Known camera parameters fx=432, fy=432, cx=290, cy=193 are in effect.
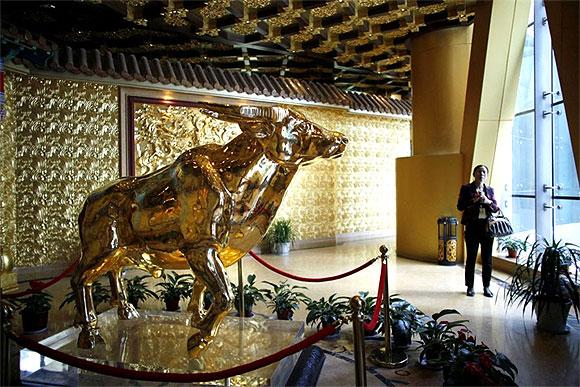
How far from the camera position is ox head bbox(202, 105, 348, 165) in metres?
2.25

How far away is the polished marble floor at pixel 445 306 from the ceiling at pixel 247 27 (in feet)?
11.9

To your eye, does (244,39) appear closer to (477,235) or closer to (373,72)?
(373,72)

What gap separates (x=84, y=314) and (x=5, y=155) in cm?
408

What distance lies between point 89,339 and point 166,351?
18.7 inches

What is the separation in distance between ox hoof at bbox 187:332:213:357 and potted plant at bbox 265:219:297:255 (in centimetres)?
578

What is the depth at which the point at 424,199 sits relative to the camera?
23.4 ft

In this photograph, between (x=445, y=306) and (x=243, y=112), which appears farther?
(x=445, y=306)

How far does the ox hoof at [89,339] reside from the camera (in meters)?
2.49

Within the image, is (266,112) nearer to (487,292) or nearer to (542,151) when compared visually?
→ (487,292)

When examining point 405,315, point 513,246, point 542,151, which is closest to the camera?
point 405,315

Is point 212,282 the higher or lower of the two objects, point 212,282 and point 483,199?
the lower

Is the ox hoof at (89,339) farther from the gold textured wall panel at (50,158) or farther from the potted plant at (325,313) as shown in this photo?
the gold textured wall panel at (50,158)

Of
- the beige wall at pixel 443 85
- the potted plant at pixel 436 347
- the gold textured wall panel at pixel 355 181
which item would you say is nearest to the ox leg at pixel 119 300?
the potted plant at pixel 436 347

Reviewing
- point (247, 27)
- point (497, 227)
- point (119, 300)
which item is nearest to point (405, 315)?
point (497, 227)
